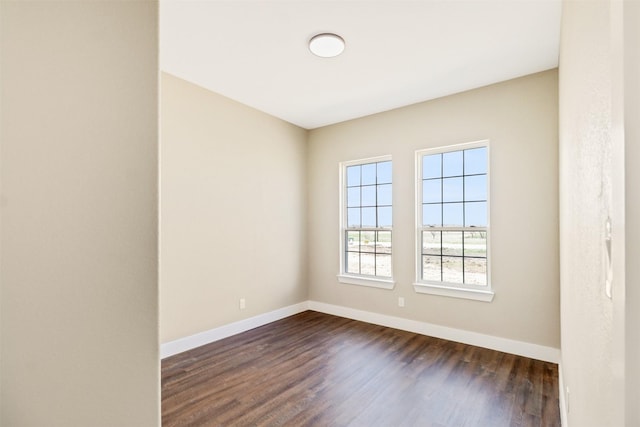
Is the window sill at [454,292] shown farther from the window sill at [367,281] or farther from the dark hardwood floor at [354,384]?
the dark hardwood floor at [354,384]

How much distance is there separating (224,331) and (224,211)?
1.44 meters

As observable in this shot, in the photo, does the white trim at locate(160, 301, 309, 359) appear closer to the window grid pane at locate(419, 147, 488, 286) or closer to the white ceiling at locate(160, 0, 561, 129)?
the window grid pane at locate(419, 147, 488, 286)

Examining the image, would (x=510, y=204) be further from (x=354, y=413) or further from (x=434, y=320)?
(x=354, y=413)

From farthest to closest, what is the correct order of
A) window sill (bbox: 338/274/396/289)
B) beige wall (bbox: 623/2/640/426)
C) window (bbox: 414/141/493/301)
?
1. window sill (bbox: 338/274/396/289)
2. window (bbox: 414/141/493/301)
3. beige wall (bbox: 623/2/640/426)

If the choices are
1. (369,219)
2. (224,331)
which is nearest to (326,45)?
(369,219)

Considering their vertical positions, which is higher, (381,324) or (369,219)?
(369,219)

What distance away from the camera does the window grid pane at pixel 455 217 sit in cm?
353

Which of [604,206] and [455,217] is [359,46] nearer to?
[455,217]

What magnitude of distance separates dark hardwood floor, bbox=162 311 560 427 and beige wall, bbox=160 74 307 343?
0.60 metres

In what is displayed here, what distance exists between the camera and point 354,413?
7.36ft

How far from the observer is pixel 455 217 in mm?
3711

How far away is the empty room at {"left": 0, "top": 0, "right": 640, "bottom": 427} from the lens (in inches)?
27.4

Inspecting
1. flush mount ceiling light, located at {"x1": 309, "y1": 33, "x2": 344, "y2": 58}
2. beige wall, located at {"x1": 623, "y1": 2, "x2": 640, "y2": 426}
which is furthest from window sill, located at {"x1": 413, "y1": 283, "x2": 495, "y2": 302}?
beige wall, located at {"x1": 623, "y1": 2, "x2": 640, "y2": 426}

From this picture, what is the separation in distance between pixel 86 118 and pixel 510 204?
362 cm
